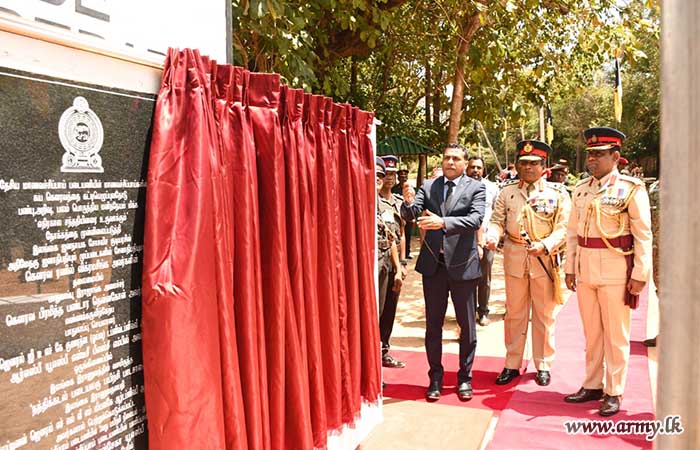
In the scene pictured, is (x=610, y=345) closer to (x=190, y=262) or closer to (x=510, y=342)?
(x=510, y=342)

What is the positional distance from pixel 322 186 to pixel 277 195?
51 cm

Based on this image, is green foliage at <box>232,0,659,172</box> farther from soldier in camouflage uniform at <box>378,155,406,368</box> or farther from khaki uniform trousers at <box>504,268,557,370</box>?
khaki uniform trousers at <box>504,268,557,370</box>

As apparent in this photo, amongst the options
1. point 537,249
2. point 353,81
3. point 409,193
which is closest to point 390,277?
point 409,193

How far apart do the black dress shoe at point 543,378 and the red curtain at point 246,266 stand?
8.20 ft

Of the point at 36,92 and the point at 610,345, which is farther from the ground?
the point at 36,92

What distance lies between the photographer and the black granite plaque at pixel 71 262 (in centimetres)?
140

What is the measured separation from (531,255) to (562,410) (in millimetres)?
1301

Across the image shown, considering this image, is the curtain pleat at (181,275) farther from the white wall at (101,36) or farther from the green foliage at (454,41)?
the green foliage at (454,41)

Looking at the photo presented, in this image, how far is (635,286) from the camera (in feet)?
13.4

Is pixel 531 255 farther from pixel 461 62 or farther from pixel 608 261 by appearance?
pixel 461 62

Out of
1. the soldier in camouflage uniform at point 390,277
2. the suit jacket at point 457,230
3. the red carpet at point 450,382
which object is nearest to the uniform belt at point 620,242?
the suit jacket at point 457,230

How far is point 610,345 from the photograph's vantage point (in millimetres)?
4234

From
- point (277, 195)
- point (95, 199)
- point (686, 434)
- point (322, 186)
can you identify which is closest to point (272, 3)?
point (322, 186)

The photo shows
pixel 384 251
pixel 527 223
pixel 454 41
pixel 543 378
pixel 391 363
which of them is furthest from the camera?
pixel 454 41
